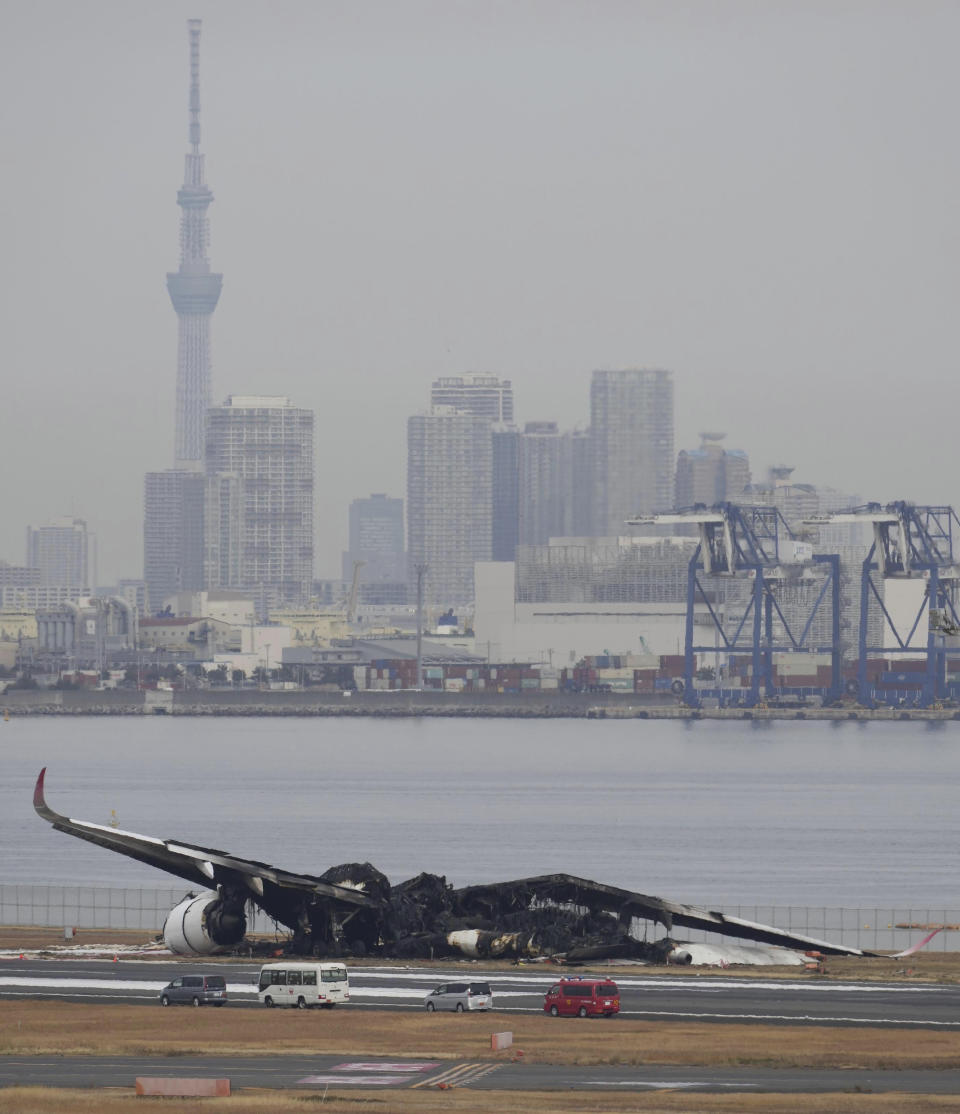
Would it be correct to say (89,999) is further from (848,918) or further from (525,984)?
(848,918)

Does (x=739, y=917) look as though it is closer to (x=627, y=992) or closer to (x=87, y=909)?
(x=627, y=992)

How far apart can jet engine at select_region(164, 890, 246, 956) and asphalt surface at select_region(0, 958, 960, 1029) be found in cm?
51

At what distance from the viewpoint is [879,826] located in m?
84.4

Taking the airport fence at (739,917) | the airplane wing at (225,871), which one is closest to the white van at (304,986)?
the airplane wing at (225,871)

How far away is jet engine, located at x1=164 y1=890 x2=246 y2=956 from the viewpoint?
3722 cm

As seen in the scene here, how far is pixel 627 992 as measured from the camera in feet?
107

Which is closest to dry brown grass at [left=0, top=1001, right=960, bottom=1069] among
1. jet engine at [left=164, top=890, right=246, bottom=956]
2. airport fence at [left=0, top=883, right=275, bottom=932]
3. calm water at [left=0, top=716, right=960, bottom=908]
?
jet engine at [left=164, top=890, right=246, bottom=956]

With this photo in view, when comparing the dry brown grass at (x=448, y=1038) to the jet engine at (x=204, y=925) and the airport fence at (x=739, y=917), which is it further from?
the airport fence at (x=739, y=917)

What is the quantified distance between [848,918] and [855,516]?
124 m

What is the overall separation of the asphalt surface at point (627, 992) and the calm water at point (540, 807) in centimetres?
2292

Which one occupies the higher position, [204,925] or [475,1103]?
[204,925]

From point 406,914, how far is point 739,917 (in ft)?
34.5

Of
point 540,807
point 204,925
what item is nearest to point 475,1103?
point 204,925

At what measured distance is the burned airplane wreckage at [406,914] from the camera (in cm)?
3738
